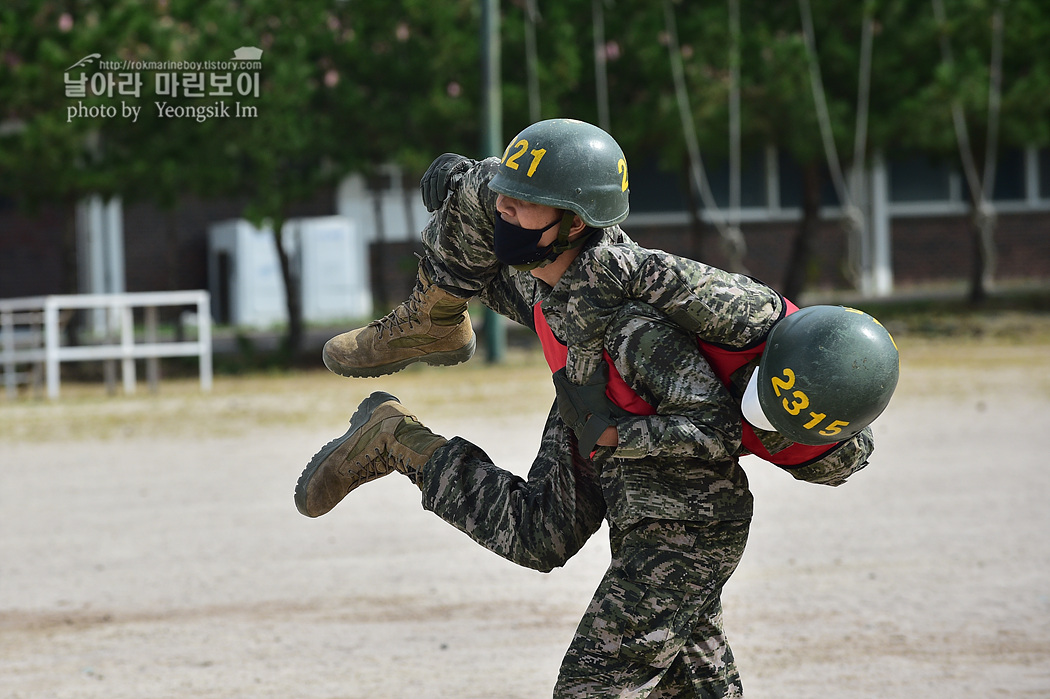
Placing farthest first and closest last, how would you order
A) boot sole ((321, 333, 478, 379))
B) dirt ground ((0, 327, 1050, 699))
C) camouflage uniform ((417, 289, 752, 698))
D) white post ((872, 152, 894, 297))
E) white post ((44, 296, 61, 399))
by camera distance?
1. white post ((872, 152, 894, 297))
2. white post ((44, 296, 61, 399))
3. dirt ground ((0, 327, 1050, 699))
4. boot sole ((321, 333, 478, 379))
5. camouflage uniform ((417, 289, 752, 698))

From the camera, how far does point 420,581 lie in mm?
6930

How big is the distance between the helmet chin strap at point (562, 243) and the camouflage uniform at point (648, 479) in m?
0.04

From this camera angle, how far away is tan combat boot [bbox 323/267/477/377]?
4.29 metres

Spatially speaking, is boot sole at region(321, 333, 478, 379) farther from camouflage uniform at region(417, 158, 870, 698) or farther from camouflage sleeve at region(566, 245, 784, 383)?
camouflage sleeve at region(566, 245, 784, 383)

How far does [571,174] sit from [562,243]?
0.61 feet

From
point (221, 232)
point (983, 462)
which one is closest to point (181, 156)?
point (221, 232)

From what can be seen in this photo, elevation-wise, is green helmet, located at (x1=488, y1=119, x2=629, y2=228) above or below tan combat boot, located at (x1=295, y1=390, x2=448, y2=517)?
above

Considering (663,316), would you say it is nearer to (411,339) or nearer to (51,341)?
(411,339)

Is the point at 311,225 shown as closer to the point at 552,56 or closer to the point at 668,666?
the point at 552,56

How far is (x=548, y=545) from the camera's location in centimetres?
374

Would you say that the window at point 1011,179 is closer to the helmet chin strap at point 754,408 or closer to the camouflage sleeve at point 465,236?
the camouflage sleeve at point 465,236

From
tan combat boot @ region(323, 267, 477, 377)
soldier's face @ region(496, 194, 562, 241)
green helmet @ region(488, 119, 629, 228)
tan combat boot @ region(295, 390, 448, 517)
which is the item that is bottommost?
tan combat boot @ region(295, 390, 448, 517)

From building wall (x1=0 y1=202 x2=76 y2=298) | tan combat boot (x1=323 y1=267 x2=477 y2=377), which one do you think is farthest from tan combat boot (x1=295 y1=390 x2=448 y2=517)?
building wall (x1=0 y1=202 x2=76 y2=298)

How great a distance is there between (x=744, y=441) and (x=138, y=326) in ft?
80.3
